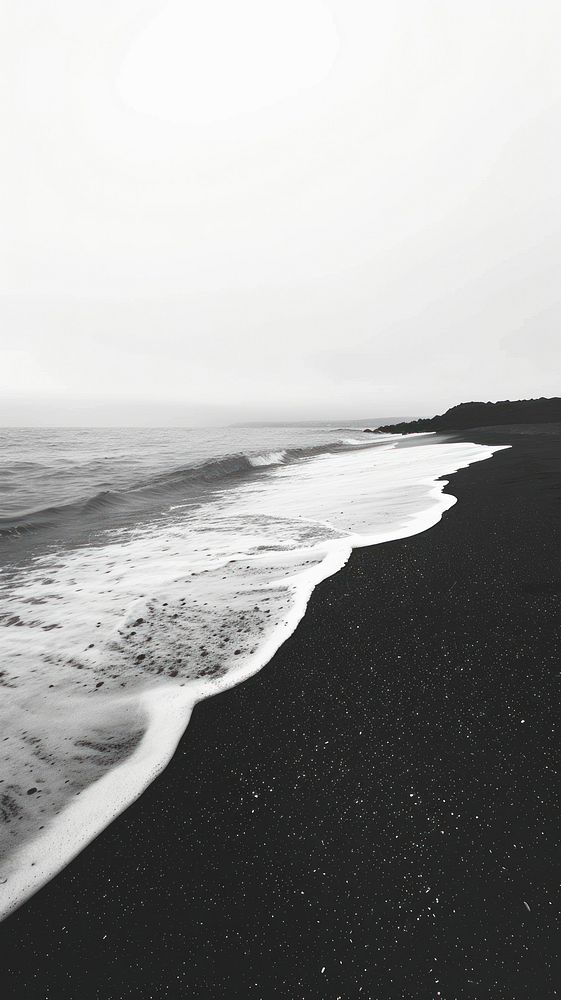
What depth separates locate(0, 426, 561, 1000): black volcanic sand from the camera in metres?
1.44

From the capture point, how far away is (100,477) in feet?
58.1

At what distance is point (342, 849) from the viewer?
1.78 metres

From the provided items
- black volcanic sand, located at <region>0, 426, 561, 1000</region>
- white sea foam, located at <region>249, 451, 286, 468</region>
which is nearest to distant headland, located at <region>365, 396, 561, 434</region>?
white sea foam, located at <region>249, 451, 286, 468</region>

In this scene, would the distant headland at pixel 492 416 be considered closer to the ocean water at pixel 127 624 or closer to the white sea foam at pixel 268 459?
the white sea foam at pixel 268 459

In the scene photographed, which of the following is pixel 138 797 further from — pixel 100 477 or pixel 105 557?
pixel 100 477

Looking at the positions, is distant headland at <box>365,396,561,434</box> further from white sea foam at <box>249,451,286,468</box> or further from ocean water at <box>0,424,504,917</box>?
ocean water at <box>0,424,504,917</box>

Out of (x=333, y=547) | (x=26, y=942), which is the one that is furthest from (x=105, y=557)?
(x=26, y=942)

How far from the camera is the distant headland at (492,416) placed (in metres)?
33.1

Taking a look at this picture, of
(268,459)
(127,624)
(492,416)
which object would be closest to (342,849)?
(127,624)

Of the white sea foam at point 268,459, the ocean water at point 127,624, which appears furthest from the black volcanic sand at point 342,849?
the white sea foam at point 268,459

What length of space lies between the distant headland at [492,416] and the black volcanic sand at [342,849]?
34283 millimetres

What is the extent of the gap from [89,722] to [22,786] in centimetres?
53

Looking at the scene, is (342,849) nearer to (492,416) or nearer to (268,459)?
(268,459)

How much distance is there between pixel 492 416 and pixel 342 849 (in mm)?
41808
